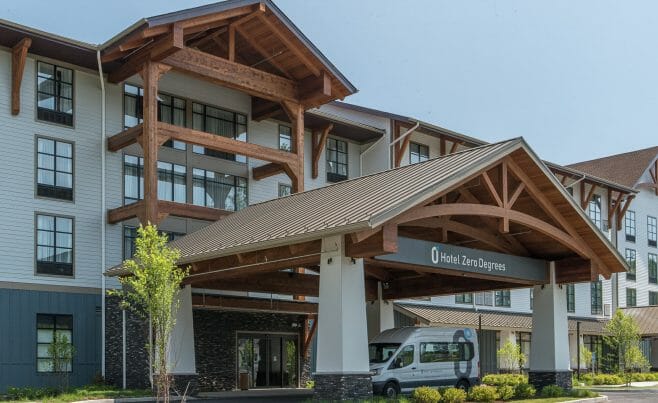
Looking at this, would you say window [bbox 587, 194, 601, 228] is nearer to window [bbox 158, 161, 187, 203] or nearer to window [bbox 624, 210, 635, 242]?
window [bbox 624, 210, 635, 242]

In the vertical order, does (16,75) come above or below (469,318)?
above

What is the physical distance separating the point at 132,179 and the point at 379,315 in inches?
391

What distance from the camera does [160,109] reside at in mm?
30859

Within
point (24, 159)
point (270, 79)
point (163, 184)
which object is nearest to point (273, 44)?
point (270, 79)

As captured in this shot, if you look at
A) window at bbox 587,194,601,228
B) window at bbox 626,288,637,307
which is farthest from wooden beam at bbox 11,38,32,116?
window at bbox 626,288,637,307

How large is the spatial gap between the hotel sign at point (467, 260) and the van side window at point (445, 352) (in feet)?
12.5

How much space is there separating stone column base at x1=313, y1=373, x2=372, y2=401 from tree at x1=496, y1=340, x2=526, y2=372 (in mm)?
22913

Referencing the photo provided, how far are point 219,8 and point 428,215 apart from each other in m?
13.5

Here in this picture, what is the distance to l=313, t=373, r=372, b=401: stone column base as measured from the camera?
695 inches

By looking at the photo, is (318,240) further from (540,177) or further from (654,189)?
(654,189)

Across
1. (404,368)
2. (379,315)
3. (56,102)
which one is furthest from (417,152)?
(56,102)

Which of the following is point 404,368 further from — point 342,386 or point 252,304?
point 252,304

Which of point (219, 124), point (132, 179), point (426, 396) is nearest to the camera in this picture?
point (426, 396)

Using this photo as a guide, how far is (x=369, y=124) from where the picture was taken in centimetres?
3828
